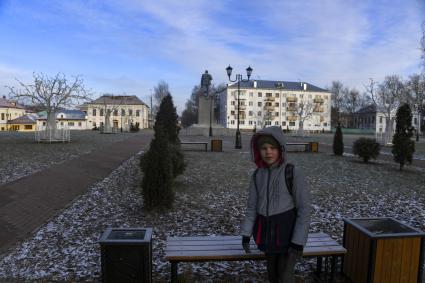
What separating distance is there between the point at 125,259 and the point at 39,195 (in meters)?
5.63

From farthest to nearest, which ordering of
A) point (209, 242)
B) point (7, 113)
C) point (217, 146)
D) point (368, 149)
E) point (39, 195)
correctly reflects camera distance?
point (7, 113) < point (217, 146) < point (368, 149) < point (39, 195) < point (209, 242)

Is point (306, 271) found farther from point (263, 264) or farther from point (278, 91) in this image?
point (278, 91)

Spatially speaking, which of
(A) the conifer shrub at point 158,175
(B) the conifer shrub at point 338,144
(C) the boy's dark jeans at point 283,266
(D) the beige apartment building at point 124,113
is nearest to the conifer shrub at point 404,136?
(B) the conifer shrub at point 338,144

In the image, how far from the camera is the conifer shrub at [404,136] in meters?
13.8

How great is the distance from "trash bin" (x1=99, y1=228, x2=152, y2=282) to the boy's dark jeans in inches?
44.4

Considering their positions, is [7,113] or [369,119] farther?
[369,119]

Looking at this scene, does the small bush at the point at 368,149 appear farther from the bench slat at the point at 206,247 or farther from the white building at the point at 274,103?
the white building at the point at 274,103

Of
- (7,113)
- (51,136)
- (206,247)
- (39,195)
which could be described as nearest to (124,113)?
(7,113)

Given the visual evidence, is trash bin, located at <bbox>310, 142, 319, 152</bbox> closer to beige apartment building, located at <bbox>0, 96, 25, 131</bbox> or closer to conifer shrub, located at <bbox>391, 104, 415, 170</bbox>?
conifer shrub, located at <bbox>391, 104, 415, 170</bbox>

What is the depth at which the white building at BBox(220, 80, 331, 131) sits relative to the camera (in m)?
100

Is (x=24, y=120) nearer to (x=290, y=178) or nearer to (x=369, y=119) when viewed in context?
(x=369, y=119)

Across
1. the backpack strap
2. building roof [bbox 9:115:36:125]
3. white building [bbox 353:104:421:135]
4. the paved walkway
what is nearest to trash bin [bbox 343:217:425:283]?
the backpack strap

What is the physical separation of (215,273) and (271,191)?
1666mm

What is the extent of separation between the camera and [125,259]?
3.48 m
